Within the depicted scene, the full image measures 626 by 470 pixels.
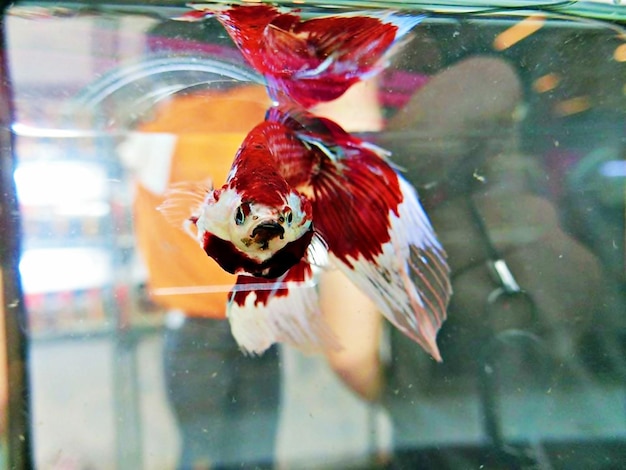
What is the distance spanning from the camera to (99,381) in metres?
0.66

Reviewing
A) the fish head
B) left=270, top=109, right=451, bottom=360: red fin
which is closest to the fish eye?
the fish head

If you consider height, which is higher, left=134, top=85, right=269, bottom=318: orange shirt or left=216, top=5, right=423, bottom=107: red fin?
left=216, top=5, right=423, bottom=107: red fin

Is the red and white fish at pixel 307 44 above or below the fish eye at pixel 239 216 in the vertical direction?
above

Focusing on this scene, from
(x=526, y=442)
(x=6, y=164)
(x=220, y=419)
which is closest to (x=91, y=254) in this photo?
(x=6, y=164)

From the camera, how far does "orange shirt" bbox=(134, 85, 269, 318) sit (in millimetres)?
633

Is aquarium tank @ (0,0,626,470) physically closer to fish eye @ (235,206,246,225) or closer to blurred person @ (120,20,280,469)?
blurred person @ (120,20,280,469)

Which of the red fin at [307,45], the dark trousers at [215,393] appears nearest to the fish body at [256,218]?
the red fin at [307,45]

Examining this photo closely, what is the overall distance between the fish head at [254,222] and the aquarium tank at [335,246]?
0.13 m

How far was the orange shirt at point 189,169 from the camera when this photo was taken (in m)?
0.63

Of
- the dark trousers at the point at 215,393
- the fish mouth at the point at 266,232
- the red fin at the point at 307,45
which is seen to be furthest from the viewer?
the dark trousers at the point at 215,393

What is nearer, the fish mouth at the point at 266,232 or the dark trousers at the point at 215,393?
the fish mouth at the point at 266,232

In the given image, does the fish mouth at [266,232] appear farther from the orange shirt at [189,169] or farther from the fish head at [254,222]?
the orange shirt at [189,169]

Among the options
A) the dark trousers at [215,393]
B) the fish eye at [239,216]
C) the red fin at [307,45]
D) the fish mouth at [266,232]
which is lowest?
the dark trousers at [215,393]

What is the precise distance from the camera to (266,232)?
402 millimetres
